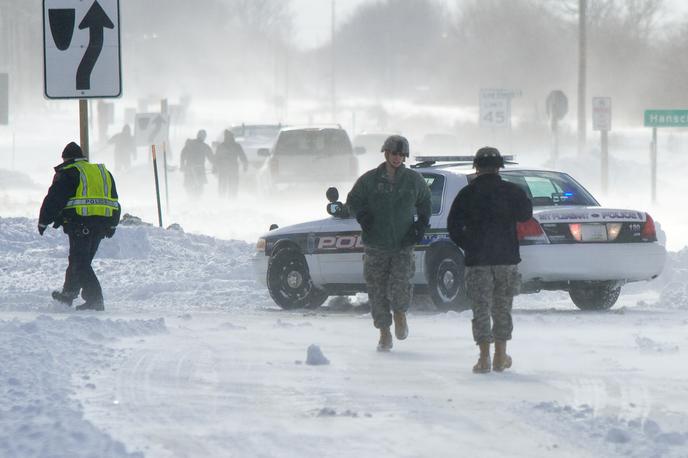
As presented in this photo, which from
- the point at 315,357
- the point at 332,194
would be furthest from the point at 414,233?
the point at 332,194

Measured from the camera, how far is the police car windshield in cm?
1445

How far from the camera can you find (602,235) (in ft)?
46.0

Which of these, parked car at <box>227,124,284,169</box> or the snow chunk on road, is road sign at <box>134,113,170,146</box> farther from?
the snow chunk on road

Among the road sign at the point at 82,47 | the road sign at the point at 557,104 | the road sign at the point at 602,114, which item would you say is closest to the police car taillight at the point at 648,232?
the road sign at the point at 82,47

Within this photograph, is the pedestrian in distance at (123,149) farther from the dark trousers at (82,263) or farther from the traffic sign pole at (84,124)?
the dark trousers at (82,263)

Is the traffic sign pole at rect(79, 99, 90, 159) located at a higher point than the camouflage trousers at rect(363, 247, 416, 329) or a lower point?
higher

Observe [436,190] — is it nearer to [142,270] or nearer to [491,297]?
[491,297]

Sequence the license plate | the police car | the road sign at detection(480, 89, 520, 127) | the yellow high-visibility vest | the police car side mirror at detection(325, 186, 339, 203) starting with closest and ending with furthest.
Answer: the police car side mirror at detection(325, 186, 339, 203), the police car, the license plate, the yellow high-visibility vest, the road sign at detection(480, 89, 520, 127)

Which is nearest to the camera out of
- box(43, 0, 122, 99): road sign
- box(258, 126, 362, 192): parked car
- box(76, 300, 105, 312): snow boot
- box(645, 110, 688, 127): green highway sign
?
box(76, 300, 105, 312): snow boot

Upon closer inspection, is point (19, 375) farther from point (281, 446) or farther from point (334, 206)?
point (334, 206)

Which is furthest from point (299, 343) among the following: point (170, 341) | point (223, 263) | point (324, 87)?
point (324, 87)

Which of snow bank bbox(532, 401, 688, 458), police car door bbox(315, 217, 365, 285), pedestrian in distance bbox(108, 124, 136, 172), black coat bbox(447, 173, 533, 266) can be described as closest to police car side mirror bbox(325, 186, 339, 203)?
police car door bbox(315, 217, 365, 285)

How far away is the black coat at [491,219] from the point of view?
1020 cm

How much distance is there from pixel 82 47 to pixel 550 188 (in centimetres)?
453
